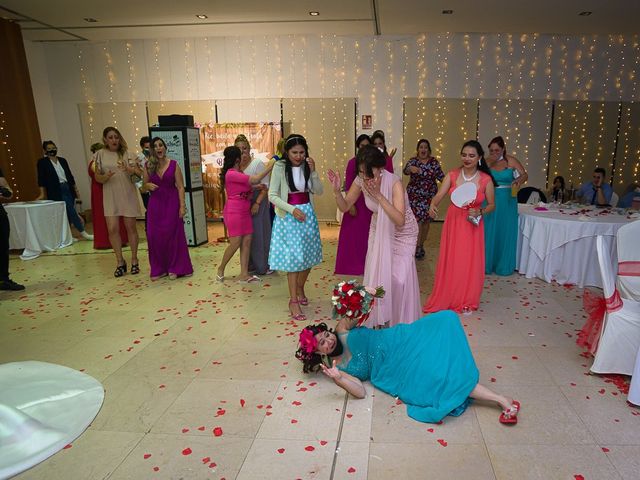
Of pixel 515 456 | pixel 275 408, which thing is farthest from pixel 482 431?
pixel 275 408

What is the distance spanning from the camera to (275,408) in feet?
8.03

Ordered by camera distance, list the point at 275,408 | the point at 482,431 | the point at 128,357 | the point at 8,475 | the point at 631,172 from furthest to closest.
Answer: the point at 631,172 < the point at 128,357 < the point at 275,408 < the point at 482,431 < the point at 8,475

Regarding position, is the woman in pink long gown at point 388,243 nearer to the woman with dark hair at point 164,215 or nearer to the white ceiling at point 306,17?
the woman with dark hair at point 164,215

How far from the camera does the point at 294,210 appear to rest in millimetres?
3504

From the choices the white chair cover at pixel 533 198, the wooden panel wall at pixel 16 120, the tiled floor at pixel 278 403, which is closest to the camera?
the tiled floor at pixel 278 403

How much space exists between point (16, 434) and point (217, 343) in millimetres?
1708

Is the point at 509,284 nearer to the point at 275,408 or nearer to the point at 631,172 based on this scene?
the point at 275,408

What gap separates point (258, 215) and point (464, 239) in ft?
8.08

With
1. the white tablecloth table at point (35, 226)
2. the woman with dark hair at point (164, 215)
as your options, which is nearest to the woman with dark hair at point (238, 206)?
the woman with dark hair at point (164, 215)

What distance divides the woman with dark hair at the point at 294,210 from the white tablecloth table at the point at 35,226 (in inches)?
176

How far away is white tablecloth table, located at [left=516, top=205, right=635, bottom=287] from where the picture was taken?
439cm

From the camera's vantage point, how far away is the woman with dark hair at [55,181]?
6.73m

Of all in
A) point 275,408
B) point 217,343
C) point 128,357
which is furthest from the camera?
point 217,343

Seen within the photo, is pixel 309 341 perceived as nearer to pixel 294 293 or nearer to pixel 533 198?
pixel 294 293
